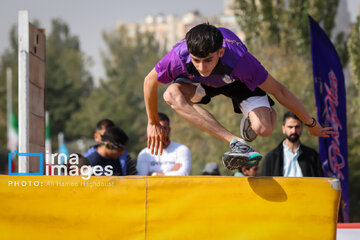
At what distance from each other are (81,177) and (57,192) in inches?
8.5

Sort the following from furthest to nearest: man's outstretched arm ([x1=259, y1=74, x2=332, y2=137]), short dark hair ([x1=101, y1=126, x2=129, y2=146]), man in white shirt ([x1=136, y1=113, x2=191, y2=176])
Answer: man in white shirt ([x1=136, y1=113, x2=191, y2=176]) → short dark hair ([x1=101, y1=126, x2=129, y2=146]) → man's outstretched arm ([x1=259, y1=74, x2=332, y2=137])

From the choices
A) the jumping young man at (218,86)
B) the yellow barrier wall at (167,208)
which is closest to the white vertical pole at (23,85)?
the yellow barrier wall at (167,208)

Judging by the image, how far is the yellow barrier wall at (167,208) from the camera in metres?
4.02

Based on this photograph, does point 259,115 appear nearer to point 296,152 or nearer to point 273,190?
point 273,190

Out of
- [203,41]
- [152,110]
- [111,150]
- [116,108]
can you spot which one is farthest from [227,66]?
[116,108]

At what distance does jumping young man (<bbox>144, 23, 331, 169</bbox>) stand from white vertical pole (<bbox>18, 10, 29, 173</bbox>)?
50.0 inches

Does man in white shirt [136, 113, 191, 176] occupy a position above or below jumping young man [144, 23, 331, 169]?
below

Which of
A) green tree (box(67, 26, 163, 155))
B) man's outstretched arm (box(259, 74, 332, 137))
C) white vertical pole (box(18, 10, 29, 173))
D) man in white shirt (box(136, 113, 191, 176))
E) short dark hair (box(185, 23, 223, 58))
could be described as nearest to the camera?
short dark hair (box(185, 23, 223, 58))

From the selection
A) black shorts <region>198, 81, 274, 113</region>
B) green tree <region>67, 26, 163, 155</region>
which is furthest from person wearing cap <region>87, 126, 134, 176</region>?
green tree <region>67, 26, 163, 155</region>

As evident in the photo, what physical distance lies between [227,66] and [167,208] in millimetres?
1161

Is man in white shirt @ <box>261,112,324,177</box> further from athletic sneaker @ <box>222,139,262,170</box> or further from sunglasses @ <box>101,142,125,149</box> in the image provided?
athletic sneaker @ <box>222,139,262,170</box>

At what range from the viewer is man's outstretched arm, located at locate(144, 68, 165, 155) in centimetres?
461

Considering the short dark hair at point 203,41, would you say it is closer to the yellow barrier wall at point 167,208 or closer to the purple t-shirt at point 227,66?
the purple t-shirt at point 227,66

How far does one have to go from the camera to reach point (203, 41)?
415cm
